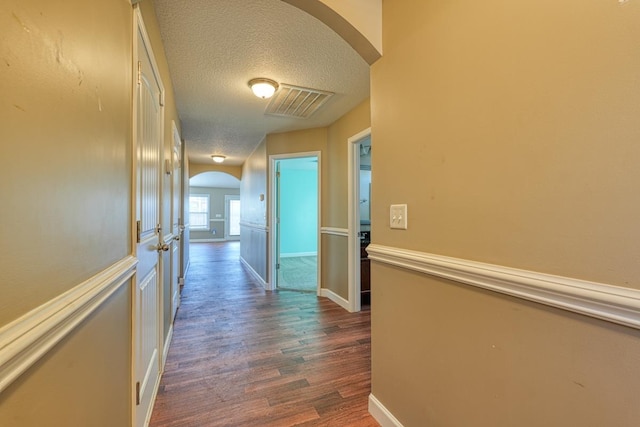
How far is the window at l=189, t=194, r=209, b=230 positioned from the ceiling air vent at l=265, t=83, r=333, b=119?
8772 mm

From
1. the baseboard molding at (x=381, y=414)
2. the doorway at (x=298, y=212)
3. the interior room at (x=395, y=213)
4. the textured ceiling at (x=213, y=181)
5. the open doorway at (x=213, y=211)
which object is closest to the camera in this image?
the interior room at (x=395, y=213)

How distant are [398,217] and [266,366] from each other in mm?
1547

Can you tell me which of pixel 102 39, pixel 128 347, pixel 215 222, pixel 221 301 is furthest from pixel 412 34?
pixel 215 222

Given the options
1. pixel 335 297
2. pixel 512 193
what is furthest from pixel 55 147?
pixel 335 297

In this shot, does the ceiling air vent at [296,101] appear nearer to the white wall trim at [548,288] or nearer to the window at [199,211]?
the white wall trim at [548,288]

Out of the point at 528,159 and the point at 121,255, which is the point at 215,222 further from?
the point at 528,159

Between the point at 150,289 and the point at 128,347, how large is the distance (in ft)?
1.70

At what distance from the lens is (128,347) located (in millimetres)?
1179

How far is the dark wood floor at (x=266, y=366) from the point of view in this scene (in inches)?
63.8

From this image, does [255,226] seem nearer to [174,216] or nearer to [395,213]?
[174,216]

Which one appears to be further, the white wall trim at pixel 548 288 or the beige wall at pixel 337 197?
the beige wall at pixel 337 197

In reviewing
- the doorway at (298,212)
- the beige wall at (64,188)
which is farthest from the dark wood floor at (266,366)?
the doorway at (298,212)

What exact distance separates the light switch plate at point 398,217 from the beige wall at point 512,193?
0.04m

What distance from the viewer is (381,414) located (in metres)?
1.54
